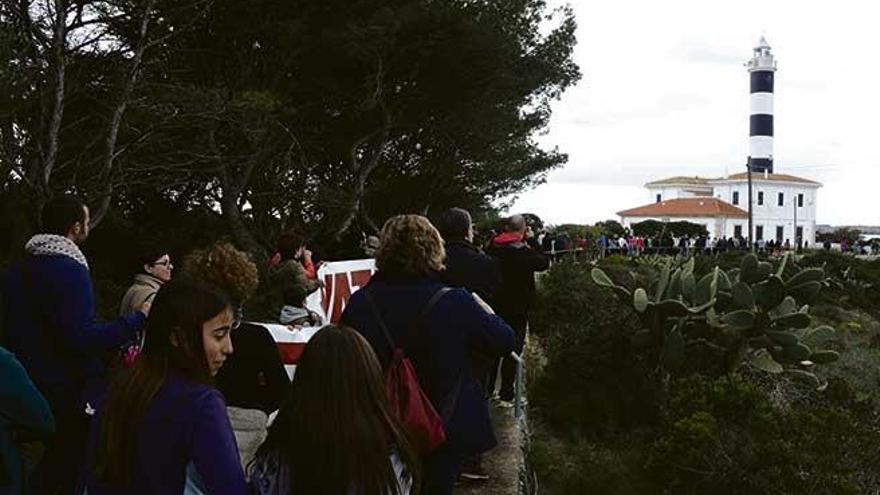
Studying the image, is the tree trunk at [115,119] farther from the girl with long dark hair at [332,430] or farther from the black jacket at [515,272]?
the girl with long dark hair at [332,430]

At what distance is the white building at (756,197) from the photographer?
3334 inches

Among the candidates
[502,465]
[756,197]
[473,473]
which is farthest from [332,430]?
[756,197]

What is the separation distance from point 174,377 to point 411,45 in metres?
17.5

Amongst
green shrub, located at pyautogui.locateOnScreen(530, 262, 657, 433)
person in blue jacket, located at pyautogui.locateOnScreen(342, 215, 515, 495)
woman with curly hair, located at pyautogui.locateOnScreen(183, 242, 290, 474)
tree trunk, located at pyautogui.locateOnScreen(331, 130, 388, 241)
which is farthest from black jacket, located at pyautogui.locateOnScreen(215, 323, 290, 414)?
tree trunk, located at pyautogui.locateOnScreen(331, 130, 388, 241)

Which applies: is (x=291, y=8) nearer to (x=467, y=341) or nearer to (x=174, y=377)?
(x=467, y=341)

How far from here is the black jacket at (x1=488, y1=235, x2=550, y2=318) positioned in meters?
7.34

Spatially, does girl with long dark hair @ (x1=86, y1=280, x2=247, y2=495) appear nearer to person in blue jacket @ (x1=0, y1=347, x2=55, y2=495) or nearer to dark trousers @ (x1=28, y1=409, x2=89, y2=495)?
person in blue jacket @ (x1=0, y1=347, x2=55, y2=495)

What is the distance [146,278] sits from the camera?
4.35 m

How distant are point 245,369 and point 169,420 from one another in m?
1.24

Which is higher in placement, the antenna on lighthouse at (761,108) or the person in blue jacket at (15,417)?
the antenna on lighthouse at (761,108)

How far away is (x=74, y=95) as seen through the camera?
41.0ft

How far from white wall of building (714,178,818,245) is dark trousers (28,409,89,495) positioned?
88673 mm

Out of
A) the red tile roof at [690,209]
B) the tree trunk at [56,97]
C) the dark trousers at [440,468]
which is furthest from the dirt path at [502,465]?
the red tile roof at [690,209]

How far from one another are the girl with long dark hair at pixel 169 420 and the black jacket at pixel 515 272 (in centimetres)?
475
